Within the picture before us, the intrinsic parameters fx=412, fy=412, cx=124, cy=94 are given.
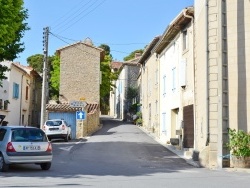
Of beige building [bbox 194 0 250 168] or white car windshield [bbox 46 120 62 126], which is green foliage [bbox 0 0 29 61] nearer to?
beige building [bbox 194 0 250 168]

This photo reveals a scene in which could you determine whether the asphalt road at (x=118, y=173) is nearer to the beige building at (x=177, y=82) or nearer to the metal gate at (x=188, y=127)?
the metal gate at (x=188, y=127)

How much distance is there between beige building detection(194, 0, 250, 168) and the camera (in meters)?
16.9

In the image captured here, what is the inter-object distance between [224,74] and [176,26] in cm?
843

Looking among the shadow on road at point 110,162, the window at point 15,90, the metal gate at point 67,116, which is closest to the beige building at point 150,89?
the metal gate at point 67,116

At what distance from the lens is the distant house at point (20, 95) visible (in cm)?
3581

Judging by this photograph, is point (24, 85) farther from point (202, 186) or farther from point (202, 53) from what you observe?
point (202, 186)

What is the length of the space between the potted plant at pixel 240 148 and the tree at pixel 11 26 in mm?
9253

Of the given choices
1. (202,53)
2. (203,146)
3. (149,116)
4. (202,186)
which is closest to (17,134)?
(202,186)

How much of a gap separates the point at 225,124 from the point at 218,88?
1503 mm

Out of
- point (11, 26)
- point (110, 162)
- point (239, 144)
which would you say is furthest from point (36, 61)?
point (239, 144)

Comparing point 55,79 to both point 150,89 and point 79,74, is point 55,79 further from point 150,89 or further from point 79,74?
point 150,89

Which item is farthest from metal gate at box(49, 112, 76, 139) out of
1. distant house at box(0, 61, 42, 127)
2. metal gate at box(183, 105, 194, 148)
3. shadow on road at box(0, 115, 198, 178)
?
metal gate at box(183, 105, 194, 148)

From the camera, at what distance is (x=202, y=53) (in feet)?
62.0

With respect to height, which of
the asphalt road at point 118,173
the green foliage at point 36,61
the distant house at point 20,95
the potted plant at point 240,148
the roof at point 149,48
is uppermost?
the green foliage at point 36,61
